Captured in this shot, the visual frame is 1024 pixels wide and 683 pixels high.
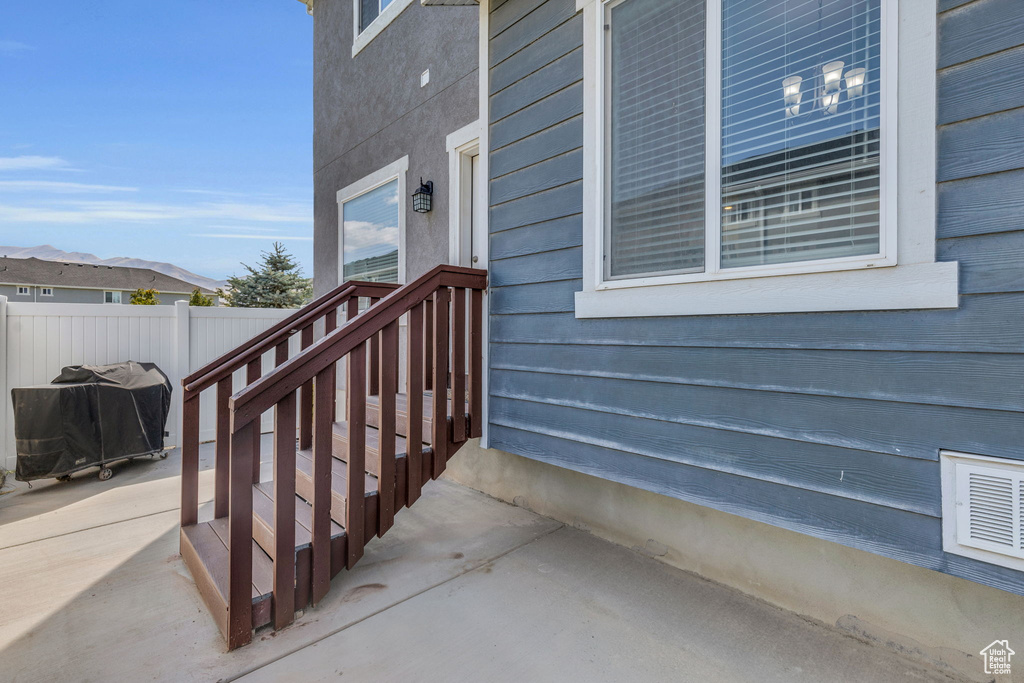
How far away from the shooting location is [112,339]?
4.44 meters

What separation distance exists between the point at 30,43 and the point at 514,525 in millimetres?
19925

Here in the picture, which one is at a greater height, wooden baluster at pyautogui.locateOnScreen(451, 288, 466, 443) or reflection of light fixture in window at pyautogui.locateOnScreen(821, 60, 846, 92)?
reflection of light fixture in window at pyautogui.locateOnScreen(821, 60, 846, 92)

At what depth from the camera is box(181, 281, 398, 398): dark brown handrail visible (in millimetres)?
2434

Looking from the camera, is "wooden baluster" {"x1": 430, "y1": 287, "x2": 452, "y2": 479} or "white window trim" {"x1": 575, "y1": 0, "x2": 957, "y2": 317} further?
"wooden baluster" {"x1": 430, "y1": 287, "x2": 452, "y2": 479}

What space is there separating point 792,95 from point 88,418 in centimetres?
501

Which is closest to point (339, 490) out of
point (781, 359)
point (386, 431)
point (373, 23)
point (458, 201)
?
point (386, 431)

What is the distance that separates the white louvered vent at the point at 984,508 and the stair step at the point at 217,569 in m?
2.33

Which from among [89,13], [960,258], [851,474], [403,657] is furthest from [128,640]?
[89,13]

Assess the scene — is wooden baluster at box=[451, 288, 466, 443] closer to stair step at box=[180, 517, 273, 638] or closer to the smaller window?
stair step at box=[180, 517, 273, 638]

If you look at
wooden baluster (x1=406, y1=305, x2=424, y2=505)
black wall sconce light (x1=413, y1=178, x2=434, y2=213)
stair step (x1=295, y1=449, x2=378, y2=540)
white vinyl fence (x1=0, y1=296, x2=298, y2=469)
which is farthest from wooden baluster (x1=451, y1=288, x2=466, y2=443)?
white vinyl fence (x1=0, y1=296, x2=298, y2=469)

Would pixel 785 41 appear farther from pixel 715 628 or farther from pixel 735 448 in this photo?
pixel 715 628

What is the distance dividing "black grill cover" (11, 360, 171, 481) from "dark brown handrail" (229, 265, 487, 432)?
2.94 meters

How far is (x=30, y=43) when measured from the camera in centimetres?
1341

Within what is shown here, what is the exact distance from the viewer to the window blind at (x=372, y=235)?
4496mm
